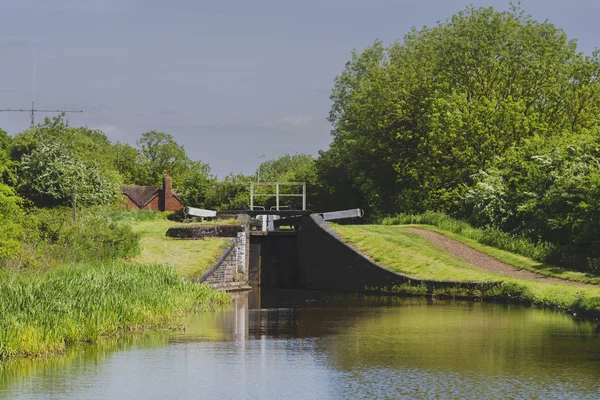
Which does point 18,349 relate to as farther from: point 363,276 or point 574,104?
point 574,104

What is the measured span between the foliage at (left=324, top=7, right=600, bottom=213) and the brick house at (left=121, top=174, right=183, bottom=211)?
36555 millimetres

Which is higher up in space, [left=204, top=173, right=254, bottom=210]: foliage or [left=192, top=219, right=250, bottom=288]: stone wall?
[left=204, top=173, right=254, bottom=210]: foliage

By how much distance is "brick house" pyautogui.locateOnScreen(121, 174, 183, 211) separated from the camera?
98.9 m

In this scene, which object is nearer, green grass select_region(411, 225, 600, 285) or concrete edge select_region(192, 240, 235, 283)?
green grass select_region(411, 225, 600, 285)

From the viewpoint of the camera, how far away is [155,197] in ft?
338

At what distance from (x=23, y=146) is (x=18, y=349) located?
40128 millimetres

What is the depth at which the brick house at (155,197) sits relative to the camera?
98938mm

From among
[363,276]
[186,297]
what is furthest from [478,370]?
[363,276]

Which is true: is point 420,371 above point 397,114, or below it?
below

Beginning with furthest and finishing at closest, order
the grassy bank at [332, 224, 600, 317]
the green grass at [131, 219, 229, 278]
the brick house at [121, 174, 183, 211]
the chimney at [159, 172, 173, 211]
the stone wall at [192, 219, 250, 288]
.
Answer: the brick house at [121, 174, 183, 211], the chimney at [159, 172, 173, 211], the stone wall at [192, 219, 250, 288], the green grass at [131, 219, 229, 278], the grassy bank at [332, 224, 600, 317]

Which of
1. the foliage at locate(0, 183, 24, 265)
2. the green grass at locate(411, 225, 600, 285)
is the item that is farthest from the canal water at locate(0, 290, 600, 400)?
the foliage at locate(0, 183, 24, 265)

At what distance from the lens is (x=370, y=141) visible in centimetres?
6209

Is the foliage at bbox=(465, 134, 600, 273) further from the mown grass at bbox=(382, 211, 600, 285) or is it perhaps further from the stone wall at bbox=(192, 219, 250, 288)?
the stone wall at bbox=(192, 219, 250, 288)

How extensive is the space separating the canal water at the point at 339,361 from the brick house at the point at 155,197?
67.9 meters
